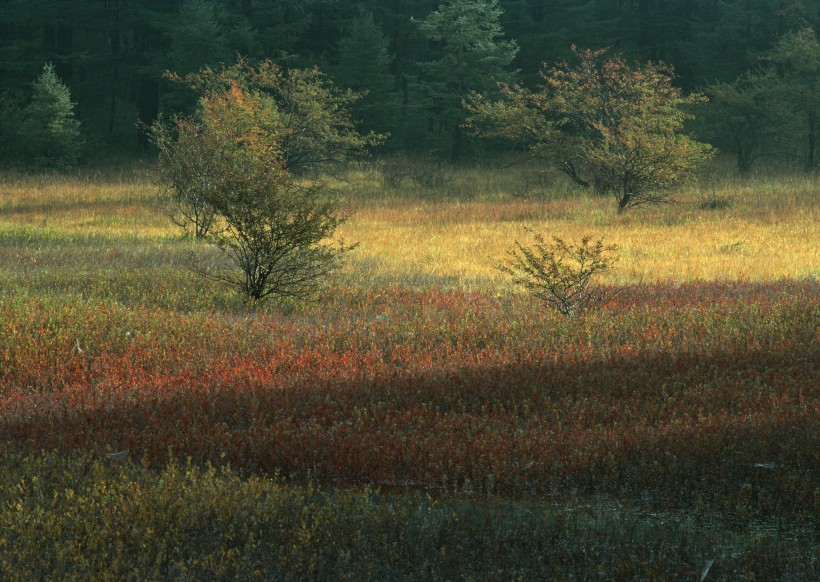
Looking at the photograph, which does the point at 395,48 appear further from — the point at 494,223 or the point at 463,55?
the point at 494,223

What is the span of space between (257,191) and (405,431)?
287 inches

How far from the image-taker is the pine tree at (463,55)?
151 feet

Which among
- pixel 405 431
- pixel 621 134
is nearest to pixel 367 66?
pixel 621 134

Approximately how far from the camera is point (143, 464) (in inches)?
232

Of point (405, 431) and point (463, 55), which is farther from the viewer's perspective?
point (463, 55)

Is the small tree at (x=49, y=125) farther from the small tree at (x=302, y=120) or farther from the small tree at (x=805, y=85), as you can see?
the small tree at (x=805, y=85)

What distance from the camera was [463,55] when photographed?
47.0m

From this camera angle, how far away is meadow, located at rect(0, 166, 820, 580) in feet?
14.9

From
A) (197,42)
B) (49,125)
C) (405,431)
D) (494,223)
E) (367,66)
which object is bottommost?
(405,431)

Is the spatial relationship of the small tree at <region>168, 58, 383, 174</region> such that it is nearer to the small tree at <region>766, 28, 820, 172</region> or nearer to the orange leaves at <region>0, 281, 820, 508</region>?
the small tree at <region>766, 28, 820, 172</region>

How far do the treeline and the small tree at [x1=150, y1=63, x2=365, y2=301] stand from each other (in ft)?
32.3

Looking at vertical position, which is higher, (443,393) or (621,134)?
(621,134)

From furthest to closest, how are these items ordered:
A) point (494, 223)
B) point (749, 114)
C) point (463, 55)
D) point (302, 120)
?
point (463, 55)
point (749, 114)
point (302, 120)
point (494, 223)

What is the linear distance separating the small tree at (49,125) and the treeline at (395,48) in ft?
2.15
